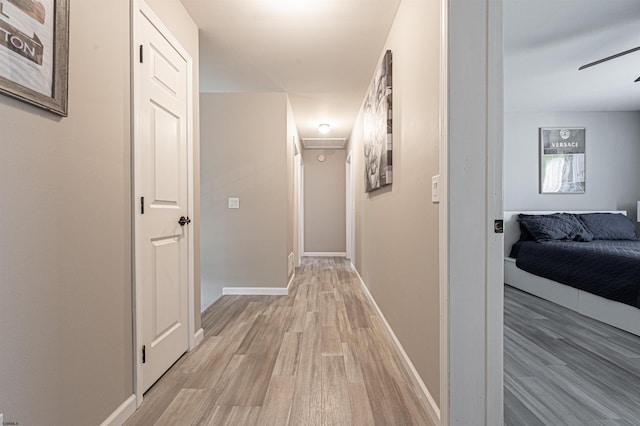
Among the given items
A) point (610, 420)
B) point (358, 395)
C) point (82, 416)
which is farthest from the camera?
point (358, 395)

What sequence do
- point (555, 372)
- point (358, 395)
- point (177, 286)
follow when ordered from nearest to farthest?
point (358, 395)
point (555, 372)
point (177, 286)

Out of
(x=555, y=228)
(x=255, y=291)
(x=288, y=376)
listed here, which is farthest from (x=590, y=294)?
(x=255, y=291)

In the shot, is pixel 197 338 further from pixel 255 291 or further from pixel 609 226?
pixel 609 226

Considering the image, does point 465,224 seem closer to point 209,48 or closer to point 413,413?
point 413,413

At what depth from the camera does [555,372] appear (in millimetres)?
1896

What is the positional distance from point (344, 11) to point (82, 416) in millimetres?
2626

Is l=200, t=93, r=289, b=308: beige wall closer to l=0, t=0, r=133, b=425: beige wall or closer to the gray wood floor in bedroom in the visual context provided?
l=0, t=0, r=133, b=425: beige wall

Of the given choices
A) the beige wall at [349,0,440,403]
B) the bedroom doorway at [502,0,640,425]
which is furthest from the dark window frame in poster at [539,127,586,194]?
the beige wall at [349,0,440,403]

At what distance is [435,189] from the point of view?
1453mm

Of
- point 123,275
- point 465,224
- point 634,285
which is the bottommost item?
point 634,285

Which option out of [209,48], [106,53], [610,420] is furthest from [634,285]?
[209,48]

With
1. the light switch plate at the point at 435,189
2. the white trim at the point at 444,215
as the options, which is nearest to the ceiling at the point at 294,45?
the white trim at the point at 444,215

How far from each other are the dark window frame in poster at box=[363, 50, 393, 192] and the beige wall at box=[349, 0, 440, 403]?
7 centimetres

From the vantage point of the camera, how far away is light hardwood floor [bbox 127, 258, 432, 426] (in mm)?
1517
